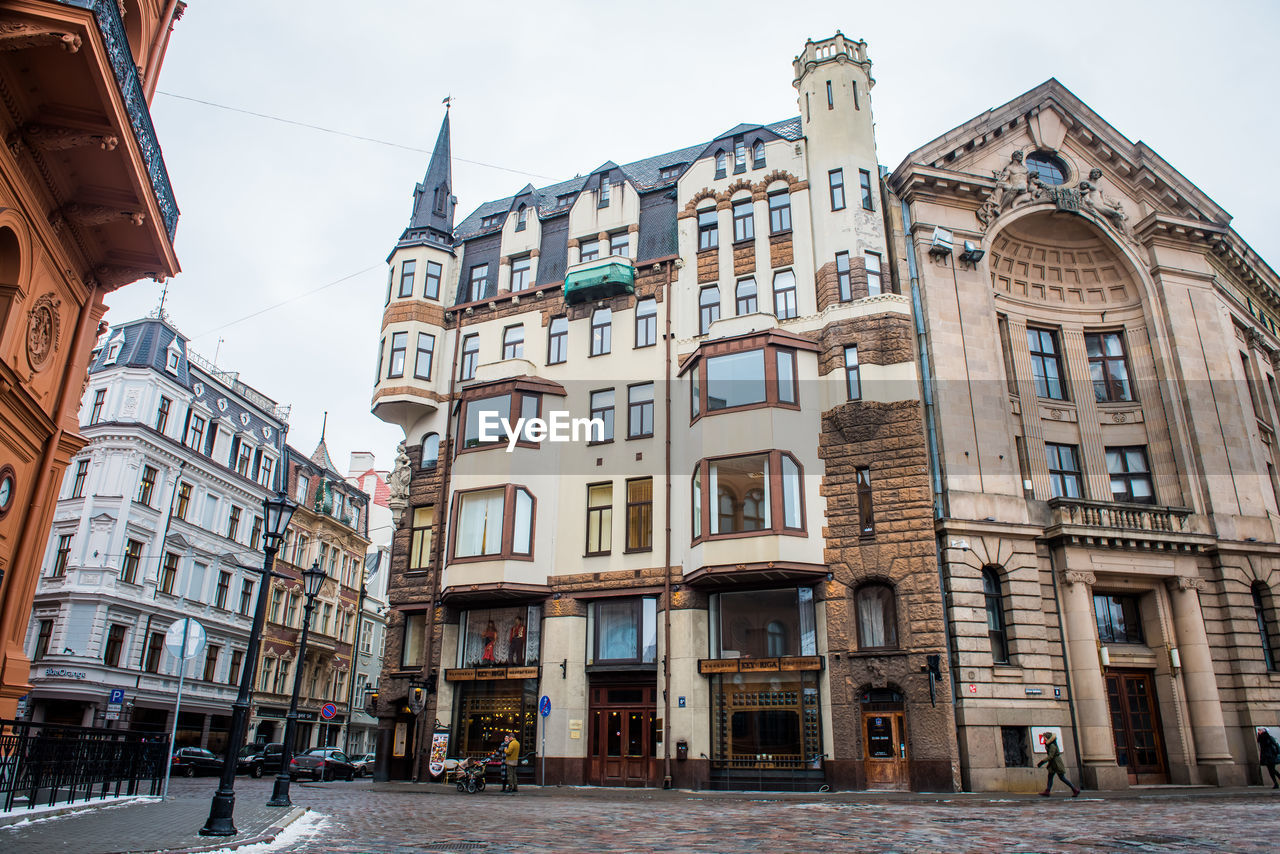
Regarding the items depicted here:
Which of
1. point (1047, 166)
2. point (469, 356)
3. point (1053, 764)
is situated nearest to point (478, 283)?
point (469, 356)

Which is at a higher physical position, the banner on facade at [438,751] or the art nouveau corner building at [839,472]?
the art nouveau corner building at [839,472]

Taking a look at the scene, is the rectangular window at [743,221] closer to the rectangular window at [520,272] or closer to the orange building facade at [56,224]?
the rectangular window at [520,272]

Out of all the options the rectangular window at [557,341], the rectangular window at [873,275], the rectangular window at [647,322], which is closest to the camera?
the rectangular window at [873,275]

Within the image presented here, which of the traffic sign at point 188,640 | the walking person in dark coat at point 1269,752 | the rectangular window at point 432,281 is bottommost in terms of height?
the walking person in dark coat at point 1269,752

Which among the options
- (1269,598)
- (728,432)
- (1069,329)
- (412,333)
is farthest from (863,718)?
(412,333)

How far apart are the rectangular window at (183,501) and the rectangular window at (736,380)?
28.7m

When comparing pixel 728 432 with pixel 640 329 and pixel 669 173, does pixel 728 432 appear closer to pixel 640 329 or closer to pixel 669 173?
pixel 640 329

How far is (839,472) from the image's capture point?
26.2m

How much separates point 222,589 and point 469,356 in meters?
21.9

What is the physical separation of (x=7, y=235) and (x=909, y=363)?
72.3 feet

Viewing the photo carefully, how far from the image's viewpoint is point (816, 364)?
27688 millimetres

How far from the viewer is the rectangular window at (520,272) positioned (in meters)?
34.3

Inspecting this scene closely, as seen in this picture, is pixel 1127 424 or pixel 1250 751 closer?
pixel 1250 751

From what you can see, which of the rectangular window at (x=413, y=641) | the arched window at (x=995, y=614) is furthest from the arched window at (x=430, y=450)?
the arched window at (x=995, y=614)
